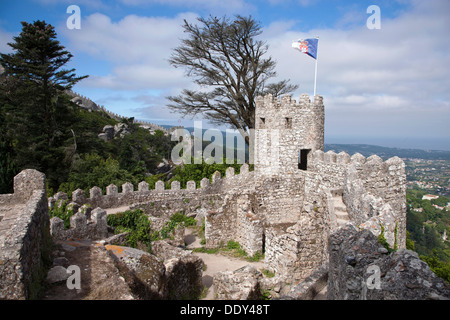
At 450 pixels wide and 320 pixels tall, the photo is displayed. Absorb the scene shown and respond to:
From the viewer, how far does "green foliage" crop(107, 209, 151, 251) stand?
393 inches

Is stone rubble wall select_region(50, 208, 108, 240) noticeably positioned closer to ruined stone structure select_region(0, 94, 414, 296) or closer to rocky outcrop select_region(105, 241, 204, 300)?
ruined stone structure select_region(0, 94, 414, 296)

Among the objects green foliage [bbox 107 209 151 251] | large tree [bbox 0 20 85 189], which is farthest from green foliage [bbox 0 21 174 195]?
green foliage [bbox 107 209 151 251]

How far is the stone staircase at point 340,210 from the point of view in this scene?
22.8 feet

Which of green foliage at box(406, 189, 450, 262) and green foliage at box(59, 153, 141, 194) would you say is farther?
green foliage at box(406, 189, 450, 262)

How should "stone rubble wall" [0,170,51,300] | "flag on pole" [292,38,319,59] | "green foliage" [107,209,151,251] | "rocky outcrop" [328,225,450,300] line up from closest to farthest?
"rocky outcrop" [328,225,450,300] → "stone rubble wall" [0,170,51,300] → "green foliage" [107,209,151,251] → "flag on pole" [292,38,319,59]

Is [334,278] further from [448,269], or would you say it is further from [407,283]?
[448,269]

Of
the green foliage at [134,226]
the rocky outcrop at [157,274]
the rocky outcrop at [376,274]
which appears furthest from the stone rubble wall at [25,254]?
the green foliage at [134,226]

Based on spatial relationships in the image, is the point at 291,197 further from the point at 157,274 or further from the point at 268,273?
the point at 157,274

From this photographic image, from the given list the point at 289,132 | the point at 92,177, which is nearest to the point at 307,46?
the point at 289,132

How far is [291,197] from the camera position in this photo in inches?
441
